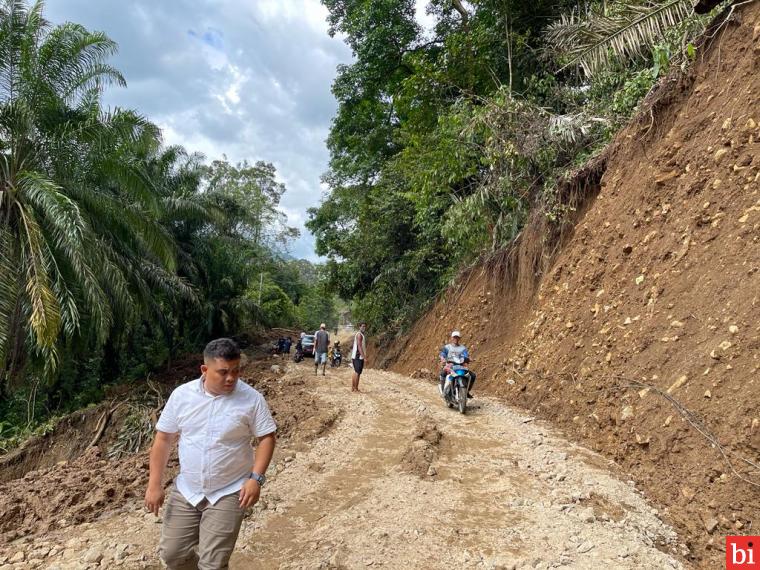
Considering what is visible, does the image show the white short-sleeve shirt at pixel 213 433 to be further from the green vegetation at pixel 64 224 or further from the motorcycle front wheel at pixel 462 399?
the green vegetation at pixel 64 224

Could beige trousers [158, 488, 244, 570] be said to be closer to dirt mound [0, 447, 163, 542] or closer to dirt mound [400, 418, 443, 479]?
dirt mound [0, 447, 163, 542]

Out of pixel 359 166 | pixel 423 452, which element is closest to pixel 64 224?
pixel 423 452

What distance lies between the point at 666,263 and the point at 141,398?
13819mm

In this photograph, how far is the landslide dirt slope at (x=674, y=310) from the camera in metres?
4.08

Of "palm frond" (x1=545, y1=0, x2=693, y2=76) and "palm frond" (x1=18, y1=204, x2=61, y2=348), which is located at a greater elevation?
"palm frond" (x1=545, y1=0, x2=693, y2=76)

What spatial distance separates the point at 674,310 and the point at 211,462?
5408mm

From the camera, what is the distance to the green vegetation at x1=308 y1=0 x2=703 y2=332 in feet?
28.8

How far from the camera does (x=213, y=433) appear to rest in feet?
8.70

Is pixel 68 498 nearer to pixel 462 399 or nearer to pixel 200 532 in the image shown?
pixel 200 532

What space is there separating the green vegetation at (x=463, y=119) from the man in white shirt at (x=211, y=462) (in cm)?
781

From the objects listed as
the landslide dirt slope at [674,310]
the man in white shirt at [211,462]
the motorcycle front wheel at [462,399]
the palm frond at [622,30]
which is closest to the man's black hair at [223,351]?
the man in white shirt at [211,462]
